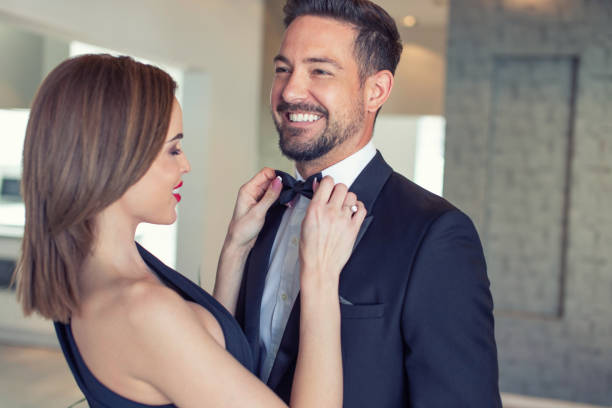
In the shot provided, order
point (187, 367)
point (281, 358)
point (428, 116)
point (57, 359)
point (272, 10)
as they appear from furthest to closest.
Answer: point (428, 116), point (272, 10), point (57, 359), point (281, 358), point (187, 367)

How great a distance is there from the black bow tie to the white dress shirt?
0.25ft

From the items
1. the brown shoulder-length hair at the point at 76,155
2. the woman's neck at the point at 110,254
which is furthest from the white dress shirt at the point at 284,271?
the brown shoulder-length hair at the point at 76,155

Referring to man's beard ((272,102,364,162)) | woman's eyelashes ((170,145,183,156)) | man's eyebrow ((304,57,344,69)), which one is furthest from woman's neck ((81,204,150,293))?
man's eyebrow ((304,57,344,69))

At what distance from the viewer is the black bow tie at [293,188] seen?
136 cm

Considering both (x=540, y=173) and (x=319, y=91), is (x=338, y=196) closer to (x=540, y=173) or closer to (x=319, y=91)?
(x=319, y=91)

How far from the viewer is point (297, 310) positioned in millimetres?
1259

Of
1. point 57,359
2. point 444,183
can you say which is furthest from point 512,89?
point 57,359

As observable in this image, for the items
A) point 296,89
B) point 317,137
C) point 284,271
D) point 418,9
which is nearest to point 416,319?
point 284,271

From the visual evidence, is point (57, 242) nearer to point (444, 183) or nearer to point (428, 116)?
point (444, 183)

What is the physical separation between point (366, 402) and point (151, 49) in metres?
3.79

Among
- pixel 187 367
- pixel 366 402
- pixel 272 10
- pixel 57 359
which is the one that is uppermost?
pixel 272 10

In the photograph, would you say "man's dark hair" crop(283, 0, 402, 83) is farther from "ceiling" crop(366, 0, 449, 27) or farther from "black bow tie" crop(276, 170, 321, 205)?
"ceiling" crop(366, 0, 449, 27)

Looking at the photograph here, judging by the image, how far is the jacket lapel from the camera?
1.24 metres

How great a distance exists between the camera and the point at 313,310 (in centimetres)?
112
